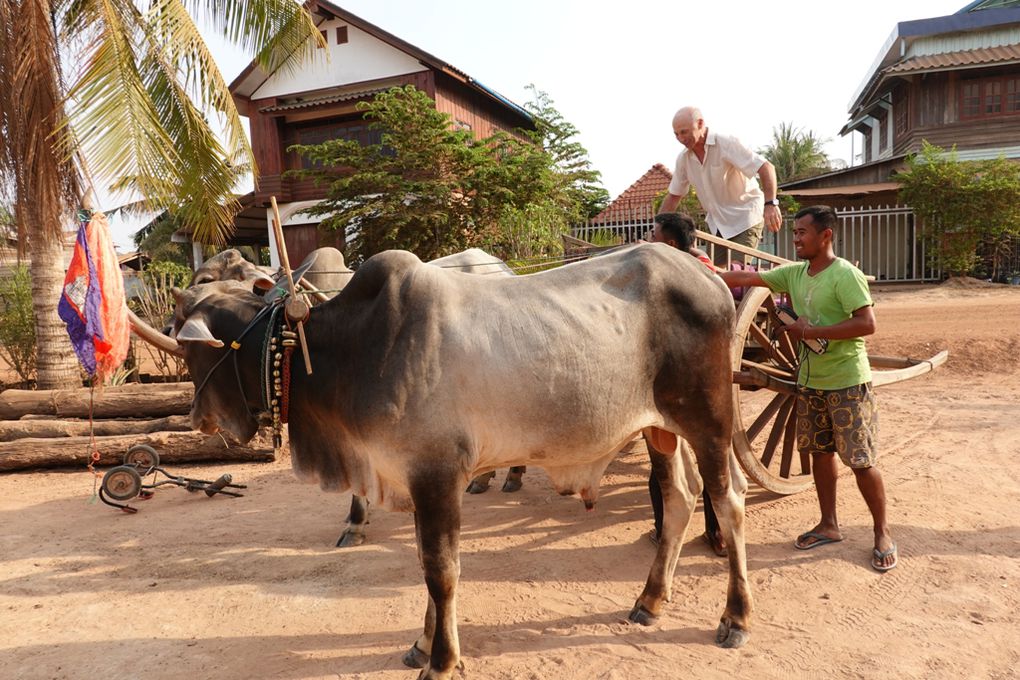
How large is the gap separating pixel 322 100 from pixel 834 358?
16.8m

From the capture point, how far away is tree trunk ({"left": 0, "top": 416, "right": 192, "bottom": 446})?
6.96 metres

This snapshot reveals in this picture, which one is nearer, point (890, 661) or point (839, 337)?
point (890, 661)

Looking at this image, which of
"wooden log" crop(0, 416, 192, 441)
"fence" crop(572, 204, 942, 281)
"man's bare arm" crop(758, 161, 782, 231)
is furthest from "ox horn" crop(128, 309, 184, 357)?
"fence" crop(572, 204, 942, 281)

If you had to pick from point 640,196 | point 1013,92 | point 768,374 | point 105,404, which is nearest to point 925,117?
point 1013,92

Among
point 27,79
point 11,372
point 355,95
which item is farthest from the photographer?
point 355,95

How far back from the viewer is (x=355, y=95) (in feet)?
57.7

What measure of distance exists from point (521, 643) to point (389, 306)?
1.73m

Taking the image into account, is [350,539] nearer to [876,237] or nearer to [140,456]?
[140,456]

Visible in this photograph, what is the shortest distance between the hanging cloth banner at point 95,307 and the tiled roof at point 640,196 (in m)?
15.7

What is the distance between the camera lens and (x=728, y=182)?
5.12 metres

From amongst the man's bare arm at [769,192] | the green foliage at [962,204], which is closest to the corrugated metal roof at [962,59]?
the green foliage at [962,204]

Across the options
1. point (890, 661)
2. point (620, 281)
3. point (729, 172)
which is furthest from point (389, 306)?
point (729, 172)

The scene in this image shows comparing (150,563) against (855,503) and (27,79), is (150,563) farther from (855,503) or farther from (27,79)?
(27,79)

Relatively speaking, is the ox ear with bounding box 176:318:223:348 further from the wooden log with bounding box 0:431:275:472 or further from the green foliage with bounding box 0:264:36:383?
the green foliage with bounding box 0:264:36:383
